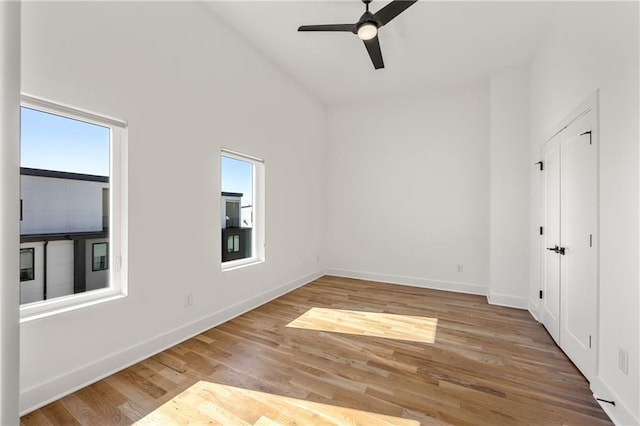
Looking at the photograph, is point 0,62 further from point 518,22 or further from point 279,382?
point 518,22

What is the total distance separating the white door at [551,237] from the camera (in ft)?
8.90

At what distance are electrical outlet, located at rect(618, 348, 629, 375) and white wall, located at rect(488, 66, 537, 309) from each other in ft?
7.32

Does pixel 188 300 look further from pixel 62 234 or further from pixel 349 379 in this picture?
pixel 349 379

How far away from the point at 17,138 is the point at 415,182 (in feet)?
16.0

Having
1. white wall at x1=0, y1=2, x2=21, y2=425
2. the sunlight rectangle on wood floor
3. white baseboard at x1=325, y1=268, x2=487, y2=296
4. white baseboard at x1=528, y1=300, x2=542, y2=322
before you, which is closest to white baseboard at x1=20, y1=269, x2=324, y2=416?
the sunlight rectangle on wood floor

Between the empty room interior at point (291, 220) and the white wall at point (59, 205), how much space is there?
1 cm

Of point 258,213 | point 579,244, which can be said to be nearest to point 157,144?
point 258,213

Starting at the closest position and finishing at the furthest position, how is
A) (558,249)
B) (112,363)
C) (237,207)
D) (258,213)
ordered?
1. (112,363)
2. (558,249)
3. (237,207)
4. (258,213)

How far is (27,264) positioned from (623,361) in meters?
3.90

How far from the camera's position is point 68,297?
2.03m

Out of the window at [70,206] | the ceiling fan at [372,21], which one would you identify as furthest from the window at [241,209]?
the ceiling fan at [372,21]

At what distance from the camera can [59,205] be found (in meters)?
2.04

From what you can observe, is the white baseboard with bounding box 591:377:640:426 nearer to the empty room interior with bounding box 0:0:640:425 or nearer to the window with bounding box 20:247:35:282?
the empty room interior with bounding box 0:0:640:425

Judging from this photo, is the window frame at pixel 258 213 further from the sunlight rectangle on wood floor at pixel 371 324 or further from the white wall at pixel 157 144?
the sunlight rectangle on wood floor at pixel 371 324
